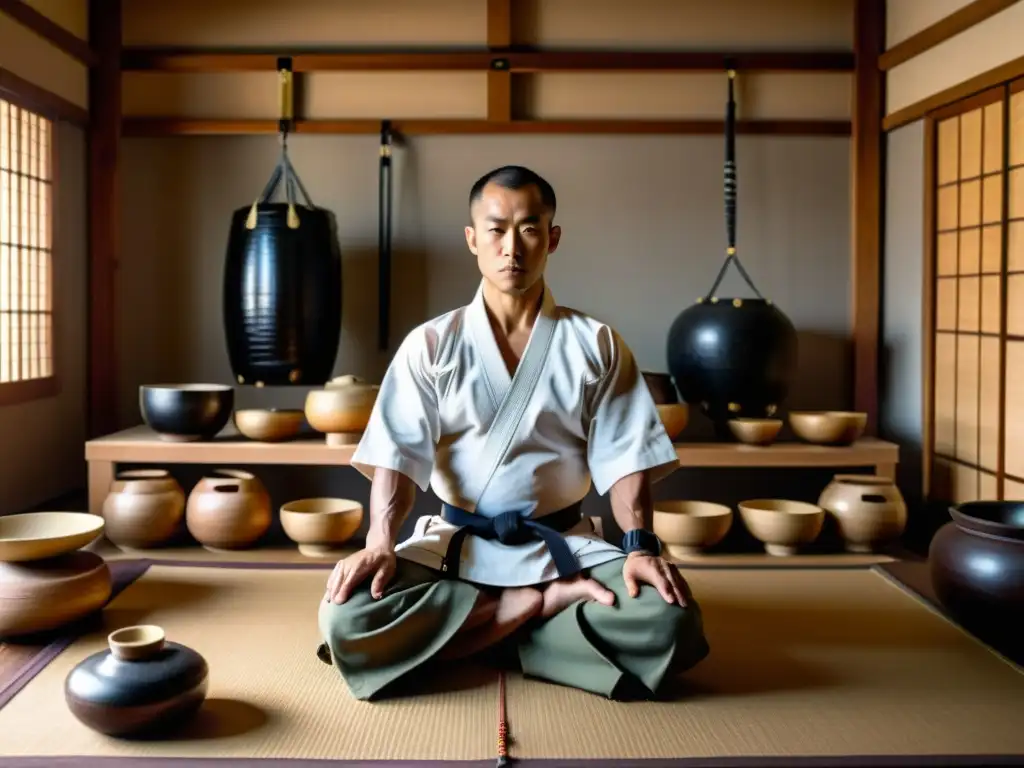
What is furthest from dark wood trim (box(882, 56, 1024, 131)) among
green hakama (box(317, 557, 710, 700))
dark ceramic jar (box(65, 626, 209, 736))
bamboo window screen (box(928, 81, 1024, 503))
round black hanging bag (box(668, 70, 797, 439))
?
dark ceramic jar (box(65, 626, 209, 736))

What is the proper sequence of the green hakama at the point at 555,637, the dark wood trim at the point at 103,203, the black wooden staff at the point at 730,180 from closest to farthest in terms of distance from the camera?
the green hakama at the point at 555,637 → the black wooden staff at the point at 730,180 → the dark wood trim at the point at 103,203

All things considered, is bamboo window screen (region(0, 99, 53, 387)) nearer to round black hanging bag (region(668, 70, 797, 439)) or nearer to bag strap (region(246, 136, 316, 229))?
bag strap (region(246, 136, 316, 229))

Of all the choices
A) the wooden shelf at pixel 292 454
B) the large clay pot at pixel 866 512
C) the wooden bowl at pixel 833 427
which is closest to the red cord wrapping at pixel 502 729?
the wooden shelf at pixel 292 454

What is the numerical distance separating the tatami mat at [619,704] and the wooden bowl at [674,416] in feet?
3.78

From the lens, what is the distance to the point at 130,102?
4586 mm

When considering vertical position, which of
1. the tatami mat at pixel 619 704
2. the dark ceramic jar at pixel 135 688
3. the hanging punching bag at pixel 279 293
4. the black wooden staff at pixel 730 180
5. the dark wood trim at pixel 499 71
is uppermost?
the dark wood trim at pixel 499 71

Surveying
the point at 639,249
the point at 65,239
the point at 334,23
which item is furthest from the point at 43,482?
the point at 639,249

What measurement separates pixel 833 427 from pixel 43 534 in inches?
118

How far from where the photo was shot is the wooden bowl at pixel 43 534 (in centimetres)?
259

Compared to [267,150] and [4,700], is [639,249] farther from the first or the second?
[4,700]

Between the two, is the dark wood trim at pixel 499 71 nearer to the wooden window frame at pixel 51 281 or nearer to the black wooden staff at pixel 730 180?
the black wooden staff at pixel 730 180

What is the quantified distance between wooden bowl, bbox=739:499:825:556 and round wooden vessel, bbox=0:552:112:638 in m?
2.34

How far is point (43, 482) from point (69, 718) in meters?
2.33

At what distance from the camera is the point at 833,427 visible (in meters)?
4.04
